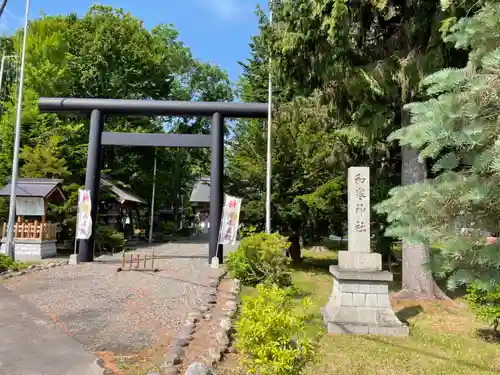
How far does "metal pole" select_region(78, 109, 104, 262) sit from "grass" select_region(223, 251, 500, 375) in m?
9.74

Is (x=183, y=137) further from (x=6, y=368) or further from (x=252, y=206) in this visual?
(x=6, y=368)

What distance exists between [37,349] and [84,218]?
392 inches

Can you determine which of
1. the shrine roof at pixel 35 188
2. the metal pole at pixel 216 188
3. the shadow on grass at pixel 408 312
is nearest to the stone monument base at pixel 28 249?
the shrine roof at pixel 35 188

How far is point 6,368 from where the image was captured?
4719 mm

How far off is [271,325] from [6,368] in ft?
11.1

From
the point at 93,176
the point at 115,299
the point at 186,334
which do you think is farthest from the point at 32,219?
the point at 186,334

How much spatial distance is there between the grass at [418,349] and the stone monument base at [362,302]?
30cm

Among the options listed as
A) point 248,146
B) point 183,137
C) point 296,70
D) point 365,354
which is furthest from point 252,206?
point 365,354

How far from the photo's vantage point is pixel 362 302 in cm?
726

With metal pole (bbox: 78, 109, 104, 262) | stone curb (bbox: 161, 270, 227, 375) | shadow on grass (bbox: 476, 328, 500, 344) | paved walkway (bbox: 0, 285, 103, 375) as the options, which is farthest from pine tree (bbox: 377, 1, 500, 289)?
metal pole (bbox: 78, 109, 104, 262)

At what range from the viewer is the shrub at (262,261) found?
10609 millimetres

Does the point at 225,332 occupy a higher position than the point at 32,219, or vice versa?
the point at 32,219

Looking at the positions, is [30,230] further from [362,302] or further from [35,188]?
[362,302]

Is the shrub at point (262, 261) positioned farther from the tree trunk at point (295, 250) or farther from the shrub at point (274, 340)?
the shrub at point (274, 340)
